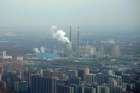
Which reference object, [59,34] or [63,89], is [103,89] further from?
[59,34]

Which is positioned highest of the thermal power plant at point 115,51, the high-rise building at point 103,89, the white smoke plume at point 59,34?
the white smoke plume at point 59,34


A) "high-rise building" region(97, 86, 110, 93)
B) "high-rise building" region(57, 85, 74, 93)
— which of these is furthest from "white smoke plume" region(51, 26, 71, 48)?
"high-rise building" region(97, 86, 110, 93)

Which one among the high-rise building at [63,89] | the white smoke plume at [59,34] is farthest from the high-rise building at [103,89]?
the white smoke plume at [59,34]

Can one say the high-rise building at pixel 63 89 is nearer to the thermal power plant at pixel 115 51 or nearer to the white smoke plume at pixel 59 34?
the white smoke plume at pixel 59 34

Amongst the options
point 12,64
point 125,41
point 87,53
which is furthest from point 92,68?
point 12,64

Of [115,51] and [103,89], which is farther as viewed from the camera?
[115,51]

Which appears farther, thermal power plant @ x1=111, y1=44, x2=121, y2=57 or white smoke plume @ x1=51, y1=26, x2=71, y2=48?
thermal power plant @ x1=111, y1=44, x2=121, y2=57

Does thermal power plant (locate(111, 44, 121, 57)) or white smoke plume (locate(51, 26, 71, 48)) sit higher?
white smoke plume (locate(51, 26, 71, 48))

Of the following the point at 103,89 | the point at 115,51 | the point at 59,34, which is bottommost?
the point at 103,89

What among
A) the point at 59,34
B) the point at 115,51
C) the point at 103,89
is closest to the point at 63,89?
the point at 103,89

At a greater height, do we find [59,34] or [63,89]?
[59,34]

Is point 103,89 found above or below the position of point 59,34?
below

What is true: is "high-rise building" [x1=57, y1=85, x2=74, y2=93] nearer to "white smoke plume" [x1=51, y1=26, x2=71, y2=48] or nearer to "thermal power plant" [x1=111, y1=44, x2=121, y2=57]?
"white smoke plume" [x1=51, y1=26, x2=71, y2=48]

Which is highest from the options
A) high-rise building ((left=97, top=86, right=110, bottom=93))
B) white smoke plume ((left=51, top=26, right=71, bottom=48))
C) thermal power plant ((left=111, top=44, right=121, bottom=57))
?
white smoke plume ((left=51, top=26, right=71, bottom=48))
